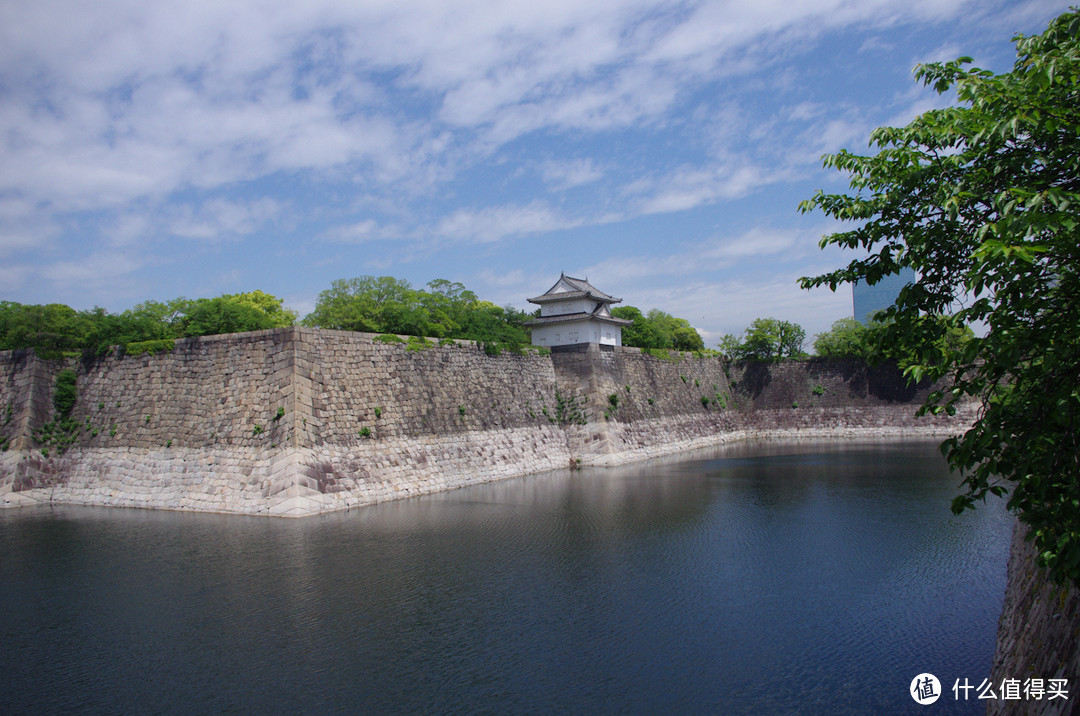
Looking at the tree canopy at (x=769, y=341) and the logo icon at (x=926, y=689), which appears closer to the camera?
the logo icon at (x=926, y=689)

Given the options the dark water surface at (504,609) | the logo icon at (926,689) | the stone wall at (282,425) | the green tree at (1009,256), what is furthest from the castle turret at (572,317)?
the green tree at (1009,256)

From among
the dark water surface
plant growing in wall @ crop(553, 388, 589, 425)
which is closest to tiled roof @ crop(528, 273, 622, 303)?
plant growing in wall @ crop(553, 388, 589, 425)

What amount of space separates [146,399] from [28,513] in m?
3.63

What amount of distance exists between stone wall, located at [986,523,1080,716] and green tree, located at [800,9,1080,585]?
54cm

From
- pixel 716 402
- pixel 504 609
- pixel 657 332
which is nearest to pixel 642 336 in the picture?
pixel 657 332

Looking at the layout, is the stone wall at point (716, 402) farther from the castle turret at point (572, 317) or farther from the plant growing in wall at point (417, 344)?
the plant growing in wall at point (417, 344)

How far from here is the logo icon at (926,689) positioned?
5895 millimetres

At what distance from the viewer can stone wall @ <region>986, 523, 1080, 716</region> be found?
3.80m

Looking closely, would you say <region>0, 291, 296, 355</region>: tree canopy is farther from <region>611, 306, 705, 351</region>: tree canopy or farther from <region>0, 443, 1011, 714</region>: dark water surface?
<region>611, 306, 705, 351</region>: tree canopy

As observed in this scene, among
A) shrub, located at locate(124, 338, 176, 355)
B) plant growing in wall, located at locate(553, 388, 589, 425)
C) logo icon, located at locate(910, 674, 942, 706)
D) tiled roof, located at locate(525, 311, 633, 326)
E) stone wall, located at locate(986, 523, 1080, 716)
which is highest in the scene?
tiled roof, located at locate(525, 311, 633, 326)

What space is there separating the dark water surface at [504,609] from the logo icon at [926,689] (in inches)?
3.2

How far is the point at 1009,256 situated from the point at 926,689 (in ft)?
16.3

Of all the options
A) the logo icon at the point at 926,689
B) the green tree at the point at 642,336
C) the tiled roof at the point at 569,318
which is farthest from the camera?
the green tree at the point at 642,336

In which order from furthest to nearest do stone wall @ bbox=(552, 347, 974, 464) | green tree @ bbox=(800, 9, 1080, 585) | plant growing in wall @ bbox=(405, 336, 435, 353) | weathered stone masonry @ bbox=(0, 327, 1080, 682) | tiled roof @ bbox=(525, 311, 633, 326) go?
1. tiled roof @ bbox=(525, 311, 633, 326)
2. stone wall @ bbox=(552, 347, 974, 464)
3. plant growing in wall @ bbox=(405, 336, 435, 353)
4. weathered stone masonry @ bbox=(0, 327, 1080, 682)
5. green tree @ bbox=(800, 9, 1080, 585)
